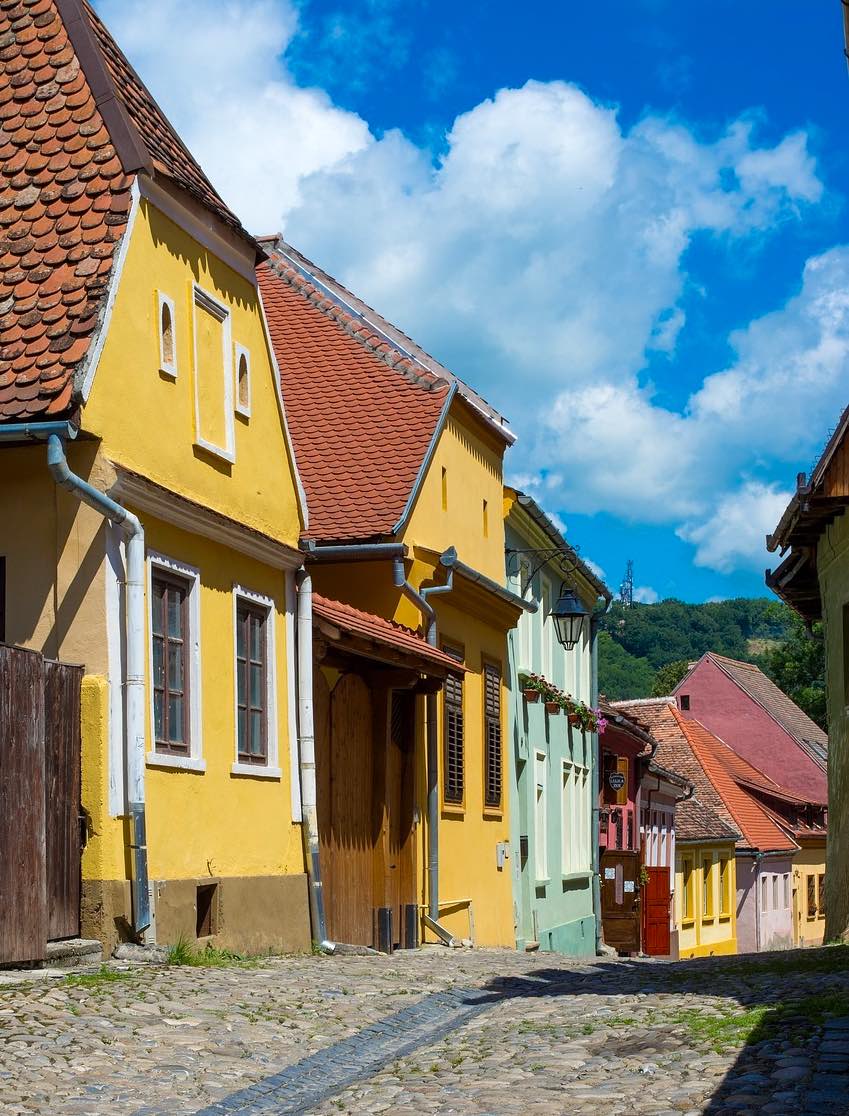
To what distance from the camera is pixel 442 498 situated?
885 inches

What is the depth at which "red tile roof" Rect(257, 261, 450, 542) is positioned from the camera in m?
20.7

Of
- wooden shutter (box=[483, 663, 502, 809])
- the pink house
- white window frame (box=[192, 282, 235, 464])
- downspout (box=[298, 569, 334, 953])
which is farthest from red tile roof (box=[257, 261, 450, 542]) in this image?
the pink house

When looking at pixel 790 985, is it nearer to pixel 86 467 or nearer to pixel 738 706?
pixel 86 467

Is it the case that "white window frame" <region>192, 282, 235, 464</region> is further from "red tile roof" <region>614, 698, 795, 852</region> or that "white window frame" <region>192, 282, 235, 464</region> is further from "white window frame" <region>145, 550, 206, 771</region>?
"red tile roof" <region>614, 698, 795, 852</region>

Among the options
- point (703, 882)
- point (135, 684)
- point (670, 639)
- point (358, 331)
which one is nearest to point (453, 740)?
point (358, 331)

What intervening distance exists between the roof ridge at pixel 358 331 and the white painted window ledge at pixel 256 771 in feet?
25.6

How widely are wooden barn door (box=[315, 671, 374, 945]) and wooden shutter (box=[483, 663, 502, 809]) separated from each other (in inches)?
195

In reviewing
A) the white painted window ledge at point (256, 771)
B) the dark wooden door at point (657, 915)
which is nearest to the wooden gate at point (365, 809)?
the white painted window ledge at point (256, 771)

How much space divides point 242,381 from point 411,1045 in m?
7.79

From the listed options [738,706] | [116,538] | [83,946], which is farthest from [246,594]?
[738,706]

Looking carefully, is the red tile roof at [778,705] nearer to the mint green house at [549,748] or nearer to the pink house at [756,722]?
the pink house at [756,722]

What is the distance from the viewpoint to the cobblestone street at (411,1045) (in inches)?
311

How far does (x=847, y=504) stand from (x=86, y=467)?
27.5 feet

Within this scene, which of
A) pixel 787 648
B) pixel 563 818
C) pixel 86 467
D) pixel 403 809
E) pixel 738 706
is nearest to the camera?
pixel 86 467
